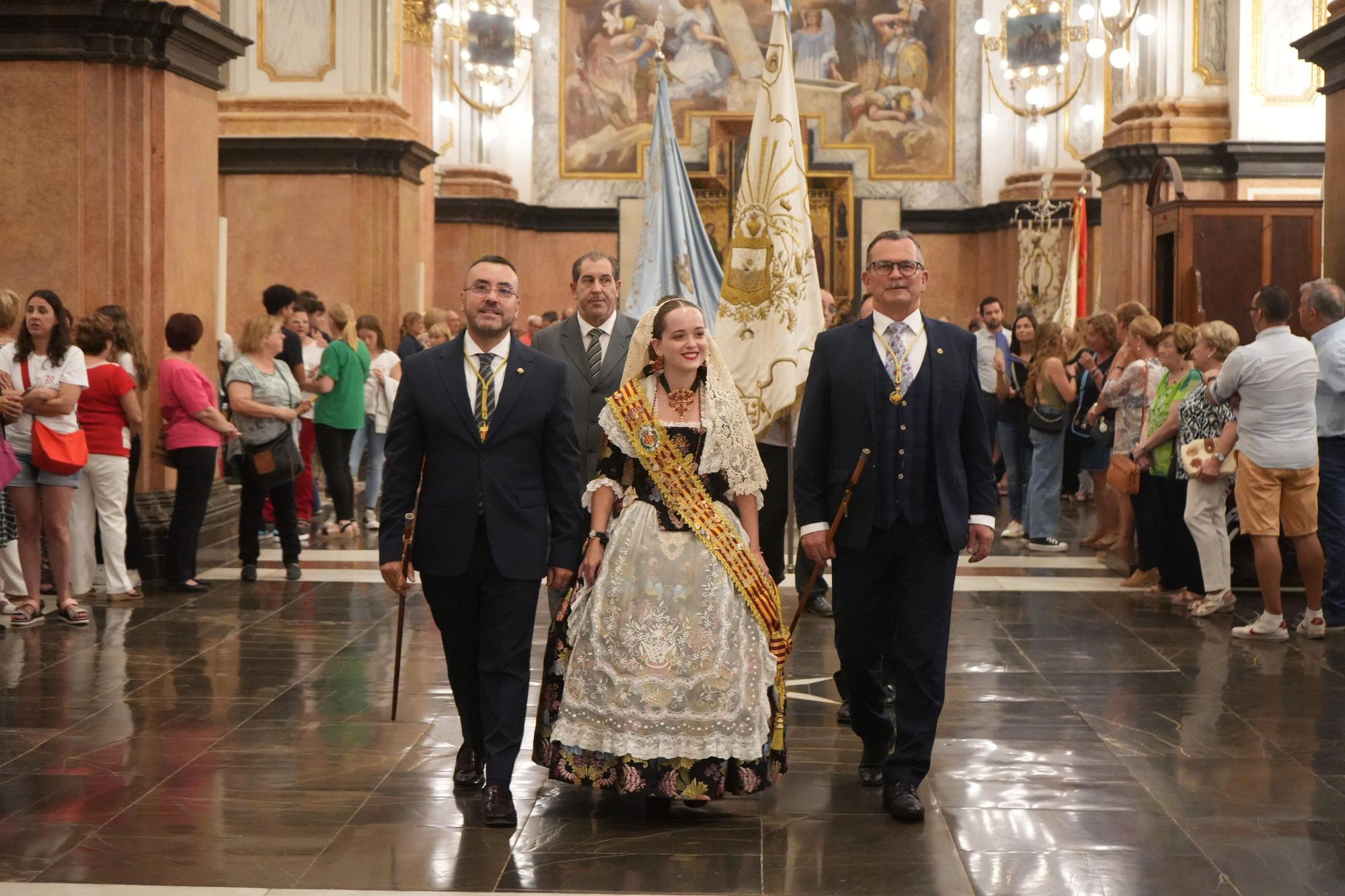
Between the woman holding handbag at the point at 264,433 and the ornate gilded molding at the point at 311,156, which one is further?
the ornate gilded molding at the point at 311,156

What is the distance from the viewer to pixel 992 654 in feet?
25.6

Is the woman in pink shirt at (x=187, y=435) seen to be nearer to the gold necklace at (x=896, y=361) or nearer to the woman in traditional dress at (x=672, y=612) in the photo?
the woman in traditional dress at (x=672, y=612)

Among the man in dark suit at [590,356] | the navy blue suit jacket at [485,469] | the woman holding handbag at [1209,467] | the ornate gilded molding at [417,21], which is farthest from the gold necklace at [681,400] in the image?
the ornate gilded molding at [417,21]

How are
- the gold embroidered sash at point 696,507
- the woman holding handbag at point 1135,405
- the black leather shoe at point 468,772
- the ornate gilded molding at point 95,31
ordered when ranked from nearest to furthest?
1. the gold embroidered sash at point 696,507
2. the black leather shoe at point 468,772
3. the ornate gilded molding at point 95,31
4. the woman holding handbag at point 1135,405

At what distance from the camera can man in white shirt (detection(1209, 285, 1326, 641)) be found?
8.02 meters

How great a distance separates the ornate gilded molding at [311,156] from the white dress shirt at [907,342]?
37.9ft

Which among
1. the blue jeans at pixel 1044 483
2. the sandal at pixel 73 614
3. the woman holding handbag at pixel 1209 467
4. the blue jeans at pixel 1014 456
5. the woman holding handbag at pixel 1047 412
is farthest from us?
the blue jeans at pixel 1014 456

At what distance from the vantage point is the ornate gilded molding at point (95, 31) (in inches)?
380

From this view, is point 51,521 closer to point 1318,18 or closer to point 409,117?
point 409,117

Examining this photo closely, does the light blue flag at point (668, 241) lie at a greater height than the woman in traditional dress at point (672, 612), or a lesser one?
greater

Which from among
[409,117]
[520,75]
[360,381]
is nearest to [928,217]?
[520,75]

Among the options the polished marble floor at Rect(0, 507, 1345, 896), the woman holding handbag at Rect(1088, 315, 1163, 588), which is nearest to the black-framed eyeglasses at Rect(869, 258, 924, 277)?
the polished marble floor at Rect(0, 507, 1345, 896)

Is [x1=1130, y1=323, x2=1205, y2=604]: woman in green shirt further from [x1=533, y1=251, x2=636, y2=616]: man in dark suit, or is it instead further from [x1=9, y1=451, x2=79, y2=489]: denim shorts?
[x1=9, y1=451, x2=79, y2=489]: denim shorts

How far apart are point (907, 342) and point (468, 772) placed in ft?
6.51
